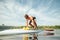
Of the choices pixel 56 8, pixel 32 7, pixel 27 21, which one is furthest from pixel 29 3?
pixel 56 8

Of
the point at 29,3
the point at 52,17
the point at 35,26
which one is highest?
the point at 29,3

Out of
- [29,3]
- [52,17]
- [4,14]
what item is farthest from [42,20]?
[4,14]

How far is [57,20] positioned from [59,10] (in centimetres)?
26

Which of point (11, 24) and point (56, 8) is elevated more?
point (56, 8)

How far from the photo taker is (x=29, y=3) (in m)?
3.47

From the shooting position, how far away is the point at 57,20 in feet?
12.5

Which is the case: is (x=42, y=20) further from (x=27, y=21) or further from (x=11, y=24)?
(x=11, y=24)

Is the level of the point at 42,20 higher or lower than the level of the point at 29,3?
lower

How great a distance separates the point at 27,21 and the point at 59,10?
82 centimetres

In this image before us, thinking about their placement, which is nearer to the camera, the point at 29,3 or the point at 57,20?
the point at 29,3

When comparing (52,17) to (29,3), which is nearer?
(29,3)

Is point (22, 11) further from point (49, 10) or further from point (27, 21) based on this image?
point (49, 10)

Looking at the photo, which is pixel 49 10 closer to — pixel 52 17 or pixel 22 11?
pixel 52 17

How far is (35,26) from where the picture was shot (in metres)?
3.53
